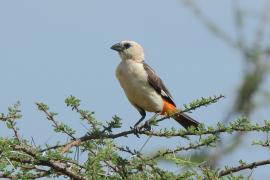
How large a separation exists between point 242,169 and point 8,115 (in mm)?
1416

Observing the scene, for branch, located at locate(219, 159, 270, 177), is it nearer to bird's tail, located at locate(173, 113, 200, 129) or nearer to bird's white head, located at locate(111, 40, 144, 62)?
bird's tail, located at locate(173, 113, 200, 129)

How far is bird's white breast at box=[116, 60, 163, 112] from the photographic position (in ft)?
22.3

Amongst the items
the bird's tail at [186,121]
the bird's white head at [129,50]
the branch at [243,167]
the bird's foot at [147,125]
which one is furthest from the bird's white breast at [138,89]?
the branch at [243,167]

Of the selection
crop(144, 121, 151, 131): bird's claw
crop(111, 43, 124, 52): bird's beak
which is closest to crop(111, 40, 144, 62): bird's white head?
crop(111, 43, 124, 52): bird's beak

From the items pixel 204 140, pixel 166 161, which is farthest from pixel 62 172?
pixel 204 140

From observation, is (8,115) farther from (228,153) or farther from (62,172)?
(228,153)

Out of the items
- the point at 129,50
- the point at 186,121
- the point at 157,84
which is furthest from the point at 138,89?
the point at 129,50

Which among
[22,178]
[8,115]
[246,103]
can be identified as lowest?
[22,178]

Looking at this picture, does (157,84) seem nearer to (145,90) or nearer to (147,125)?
(145,90)

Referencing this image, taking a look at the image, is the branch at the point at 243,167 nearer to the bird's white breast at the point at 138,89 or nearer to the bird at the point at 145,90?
the bird at the point at 145,90

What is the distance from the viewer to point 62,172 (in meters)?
3.59

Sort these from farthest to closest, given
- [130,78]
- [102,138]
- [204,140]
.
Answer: [130,78], [102,138], [204,140]

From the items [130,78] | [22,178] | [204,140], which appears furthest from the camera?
[130,78]

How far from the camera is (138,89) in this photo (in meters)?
6.81
